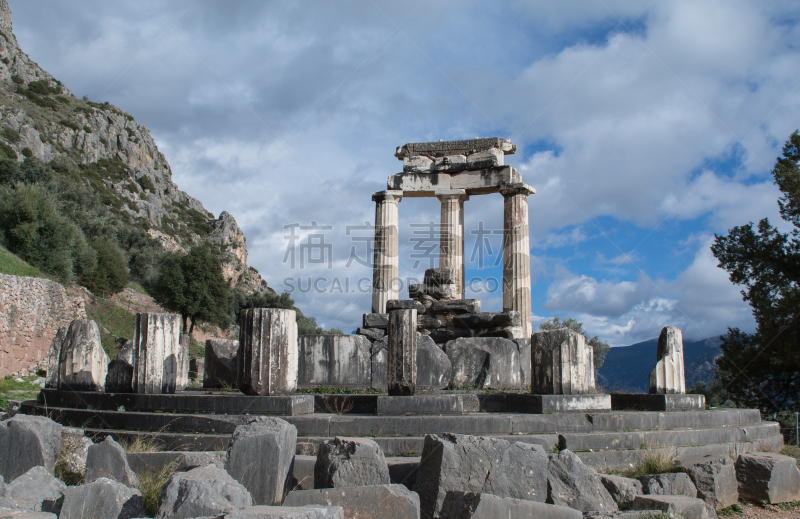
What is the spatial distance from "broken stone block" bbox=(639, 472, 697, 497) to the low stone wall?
21.5 meters

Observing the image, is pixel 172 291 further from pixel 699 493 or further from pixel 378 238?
pixel 699 493

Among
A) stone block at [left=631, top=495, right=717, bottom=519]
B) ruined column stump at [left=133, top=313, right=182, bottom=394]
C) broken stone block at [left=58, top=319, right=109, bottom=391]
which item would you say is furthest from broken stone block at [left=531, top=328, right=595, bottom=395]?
broken stone block at [left=58, top=319, right=109, bottom=391]

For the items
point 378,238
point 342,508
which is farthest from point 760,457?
point 378,238

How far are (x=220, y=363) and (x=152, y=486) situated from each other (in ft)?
22.6

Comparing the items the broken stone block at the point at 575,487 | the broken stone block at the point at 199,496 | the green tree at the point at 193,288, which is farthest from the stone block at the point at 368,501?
the green tree at the point at 193,288

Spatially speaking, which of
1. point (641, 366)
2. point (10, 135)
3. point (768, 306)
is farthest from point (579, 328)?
point (641, 366)

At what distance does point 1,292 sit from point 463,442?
72.6 feet

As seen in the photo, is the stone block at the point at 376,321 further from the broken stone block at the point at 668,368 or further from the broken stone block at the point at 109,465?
the broken stone block at the point at 109,465

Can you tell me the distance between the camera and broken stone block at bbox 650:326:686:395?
1120cm

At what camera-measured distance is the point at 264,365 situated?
8.51 meters

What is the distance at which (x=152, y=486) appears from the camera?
5.76m

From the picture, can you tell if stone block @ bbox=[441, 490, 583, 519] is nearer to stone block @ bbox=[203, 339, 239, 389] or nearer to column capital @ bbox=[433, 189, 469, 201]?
stone block @ bbox=[203, 339, 239, 389]

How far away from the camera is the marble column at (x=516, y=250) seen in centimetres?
1696

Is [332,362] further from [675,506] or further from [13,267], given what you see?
[13,267]
